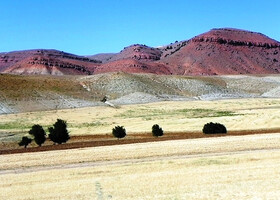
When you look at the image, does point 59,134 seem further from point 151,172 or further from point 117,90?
point 117,90

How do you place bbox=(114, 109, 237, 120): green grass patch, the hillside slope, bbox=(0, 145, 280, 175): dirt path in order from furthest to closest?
the hillside slope
bbox=(114, 109, 237, 120): green grass patch
bbox=(0, 145, 280, 175): dirt path

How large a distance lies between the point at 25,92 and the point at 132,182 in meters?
85.4

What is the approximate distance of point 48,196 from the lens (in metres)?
18.3

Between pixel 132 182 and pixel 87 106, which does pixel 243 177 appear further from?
pixel 87 106

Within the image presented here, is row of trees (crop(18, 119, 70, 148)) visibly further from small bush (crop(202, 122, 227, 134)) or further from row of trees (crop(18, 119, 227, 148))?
small bush (crop(202, 122, 227, 134))

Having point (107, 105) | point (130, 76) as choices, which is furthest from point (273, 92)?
point (107, 105)

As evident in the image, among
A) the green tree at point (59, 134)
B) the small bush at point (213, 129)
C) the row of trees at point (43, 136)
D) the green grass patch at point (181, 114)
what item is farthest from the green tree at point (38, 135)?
the green grass patch at point (181, 114)

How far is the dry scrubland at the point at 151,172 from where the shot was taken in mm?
18031

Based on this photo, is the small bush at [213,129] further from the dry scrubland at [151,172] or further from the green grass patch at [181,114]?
the green grass patch at [181,114]

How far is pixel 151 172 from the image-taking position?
74.6 feet

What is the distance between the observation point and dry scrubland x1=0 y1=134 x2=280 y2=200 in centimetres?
1803

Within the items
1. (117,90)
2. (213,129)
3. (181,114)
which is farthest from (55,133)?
(117,90)

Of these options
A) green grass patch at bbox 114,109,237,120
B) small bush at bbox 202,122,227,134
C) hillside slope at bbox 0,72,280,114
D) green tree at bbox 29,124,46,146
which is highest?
hillside slope at bbox 0,72,280,114

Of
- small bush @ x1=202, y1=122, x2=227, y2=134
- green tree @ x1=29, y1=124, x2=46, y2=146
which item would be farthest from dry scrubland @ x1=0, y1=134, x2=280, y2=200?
small bush @ x1=202, y1=122, x2=227, y2=134
